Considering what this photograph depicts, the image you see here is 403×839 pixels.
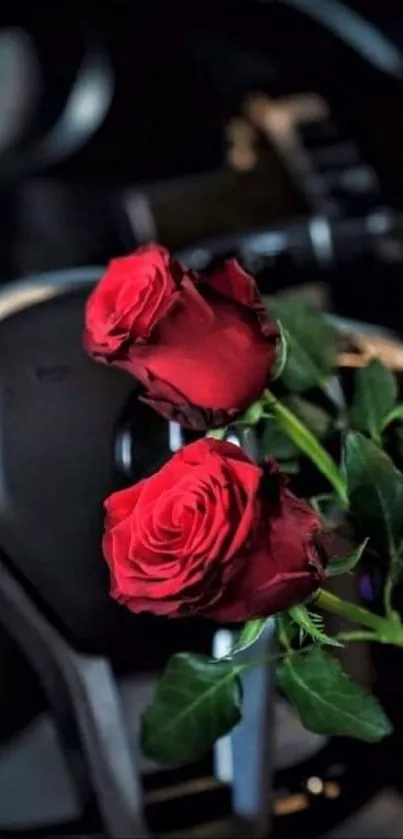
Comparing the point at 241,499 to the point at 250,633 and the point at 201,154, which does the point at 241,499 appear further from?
the point at 201,154

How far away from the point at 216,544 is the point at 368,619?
12 cm

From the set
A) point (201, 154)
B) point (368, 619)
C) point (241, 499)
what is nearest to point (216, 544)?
point (241, 499)

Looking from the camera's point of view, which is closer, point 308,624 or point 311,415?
point 308,624

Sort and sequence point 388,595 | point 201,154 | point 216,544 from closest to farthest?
point 216,544, point 388,595, point 201,154

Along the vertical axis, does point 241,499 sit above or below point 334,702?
above

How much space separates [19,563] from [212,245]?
16.6 inches

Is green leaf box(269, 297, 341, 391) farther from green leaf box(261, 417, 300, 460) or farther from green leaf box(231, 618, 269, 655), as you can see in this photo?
green leaf box(231, 618, 269, 655)

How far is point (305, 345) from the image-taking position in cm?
60

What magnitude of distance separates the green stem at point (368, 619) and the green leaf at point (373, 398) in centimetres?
8

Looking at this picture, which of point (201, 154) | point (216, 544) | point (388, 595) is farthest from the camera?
point (201, 154)

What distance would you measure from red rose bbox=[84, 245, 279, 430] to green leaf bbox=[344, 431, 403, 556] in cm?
5

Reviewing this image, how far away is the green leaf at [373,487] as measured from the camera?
1.67 feet

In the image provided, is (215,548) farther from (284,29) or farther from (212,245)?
(284,29)

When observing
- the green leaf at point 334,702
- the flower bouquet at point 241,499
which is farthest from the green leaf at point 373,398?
the green leaf at point 334,702
